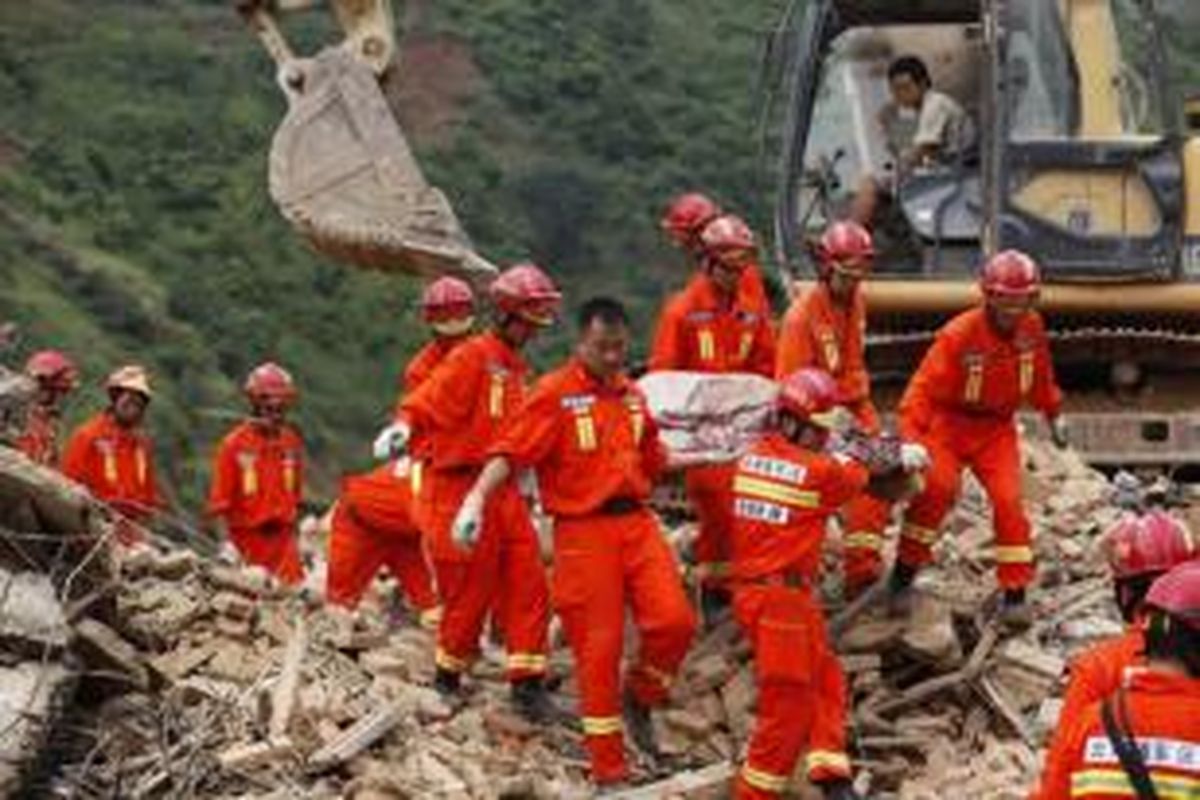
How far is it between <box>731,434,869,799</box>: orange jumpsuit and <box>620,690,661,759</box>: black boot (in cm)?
79

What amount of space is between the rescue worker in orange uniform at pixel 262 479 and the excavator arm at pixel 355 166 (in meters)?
1.40

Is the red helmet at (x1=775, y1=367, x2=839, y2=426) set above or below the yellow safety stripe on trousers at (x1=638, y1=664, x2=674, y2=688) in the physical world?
above

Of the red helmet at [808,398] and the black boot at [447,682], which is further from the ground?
the red helmet at [808,398]

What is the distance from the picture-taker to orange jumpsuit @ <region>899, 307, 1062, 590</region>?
10.7 meters

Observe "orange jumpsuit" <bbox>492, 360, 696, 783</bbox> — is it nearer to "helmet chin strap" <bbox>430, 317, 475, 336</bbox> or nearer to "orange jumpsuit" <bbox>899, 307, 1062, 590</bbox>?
"orange jumpsuit" <bbox>899, 307, 1062, 590</bbox>

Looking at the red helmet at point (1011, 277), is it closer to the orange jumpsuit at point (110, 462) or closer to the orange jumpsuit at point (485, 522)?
the orange jumpsuit at point (485, 522)

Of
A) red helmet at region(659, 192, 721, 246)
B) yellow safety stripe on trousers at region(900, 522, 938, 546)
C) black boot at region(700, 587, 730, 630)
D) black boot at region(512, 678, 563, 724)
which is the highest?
red helmet at region(659, 192, 721, 246)

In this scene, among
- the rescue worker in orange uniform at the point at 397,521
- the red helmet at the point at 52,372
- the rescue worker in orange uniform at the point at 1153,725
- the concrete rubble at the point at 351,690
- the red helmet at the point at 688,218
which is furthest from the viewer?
the red helmet at the point at 52,372

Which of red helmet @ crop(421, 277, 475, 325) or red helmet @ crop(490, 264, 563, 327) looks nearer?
red helmet @ crop(490, 264, 563, 327)

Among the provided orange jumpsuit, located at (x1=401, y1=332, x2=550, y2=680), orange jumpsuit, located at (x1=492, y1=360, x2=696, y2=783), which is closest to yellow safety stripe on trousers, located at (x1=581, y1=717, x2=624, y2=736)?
orange jumpsuit, located at (x1=492, y1=360, x2=696, y2=783)

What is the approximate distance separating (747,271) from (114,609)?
117 inches

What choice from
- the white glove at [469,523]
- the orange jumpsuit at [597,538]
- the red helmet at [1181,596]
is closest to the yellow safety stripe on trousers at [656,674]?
the orange jumpsuit at [597,538]

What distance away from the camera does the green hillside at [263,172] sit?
32.1 meters

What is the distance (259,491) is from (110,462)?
74 centimetres
